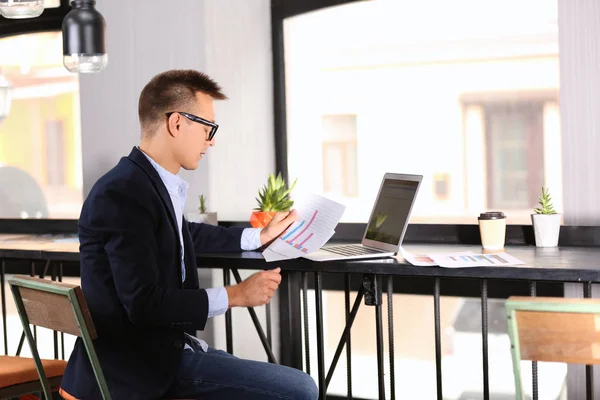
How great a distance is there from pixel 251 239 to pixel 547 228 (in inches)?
41.5

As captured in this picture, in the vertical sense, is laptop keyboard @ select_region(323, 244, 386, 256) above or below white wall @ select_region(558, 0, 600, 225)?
below

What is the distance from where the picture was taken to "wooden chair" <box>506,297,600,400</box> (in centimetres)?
153

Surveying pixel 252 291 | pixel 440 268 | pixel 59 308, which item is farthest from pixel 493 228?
pixel 59 308

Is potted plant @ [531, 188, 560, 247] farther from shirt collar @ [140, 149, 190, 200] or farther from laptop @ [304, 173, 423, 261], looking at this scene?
shirt collar @ [140, 149, 190, 200]

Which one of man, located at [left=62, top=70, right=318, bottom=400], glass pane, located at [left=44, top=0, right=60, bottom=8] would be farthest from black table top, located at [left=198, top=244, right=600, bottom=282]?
glass pane, located at [left=44, top=0, right=60, bottom=8]

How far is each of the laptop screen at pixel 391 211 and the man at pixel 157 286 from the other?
579mm

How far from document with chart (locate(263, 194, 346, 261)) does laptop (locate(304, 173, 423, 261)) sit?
49 millimetres

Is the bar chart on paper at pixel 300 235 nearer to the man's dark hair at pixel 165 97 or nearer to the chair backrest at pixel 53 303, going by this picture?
the man's dark hair at pixel 165 97

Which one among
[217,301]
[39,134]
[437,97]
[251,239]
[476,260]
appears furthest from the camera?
[39,134]

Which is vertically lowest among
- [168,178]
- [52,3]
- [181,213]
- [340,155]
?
[181,213]

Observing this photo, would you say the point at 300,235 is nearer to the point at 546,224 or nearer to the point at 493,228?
the point at 493,228

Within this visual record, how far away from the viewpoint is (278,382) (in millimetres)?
2289

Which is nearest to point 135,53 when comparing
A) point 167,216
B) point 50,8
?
point 50,8

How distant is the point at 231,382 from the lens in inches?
89.7
